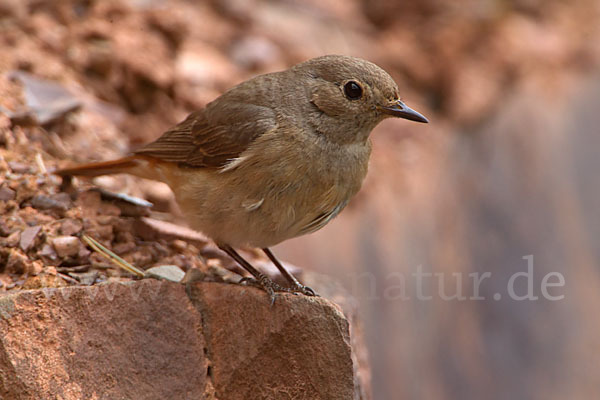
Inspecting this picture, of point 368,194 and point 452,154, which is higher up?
point 452,154

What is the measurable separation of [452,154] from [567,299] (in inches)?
74.6

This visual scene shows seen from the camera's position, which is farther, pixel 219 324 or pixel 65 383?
pixel 219 324

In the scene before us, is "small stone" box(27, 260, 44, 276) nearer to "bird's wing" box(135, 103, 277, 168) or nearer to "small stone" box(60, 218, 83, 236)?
"small stone" box(60, 218, 83, 236)

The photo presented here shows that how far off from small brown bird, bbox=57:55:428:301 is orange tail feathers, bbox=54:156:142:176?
343mm

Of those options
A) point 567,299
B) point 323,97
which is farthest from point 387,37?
point 323,97

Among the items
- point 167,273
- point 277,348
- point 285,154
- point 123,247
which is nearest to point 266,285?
point 277,348

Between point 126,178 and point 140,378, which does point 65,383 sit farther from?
point 126,178

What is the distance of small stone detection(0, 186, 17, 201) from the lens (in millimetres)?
3503

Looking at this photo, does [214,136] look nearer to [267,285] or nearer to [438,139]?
[267,285]

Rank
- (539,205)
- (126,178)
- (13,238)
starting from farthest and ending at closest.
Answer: (539,205), (126,178), (13,238)

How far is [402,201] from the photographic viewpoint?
717 cm

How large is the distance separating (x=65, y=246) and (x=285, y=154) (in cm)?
110

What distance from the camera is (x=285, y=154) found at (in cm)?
332

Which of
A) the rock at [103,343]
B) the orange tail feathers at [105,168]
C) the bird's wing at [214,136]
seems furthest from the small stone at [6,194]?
the rock at [103,343]
